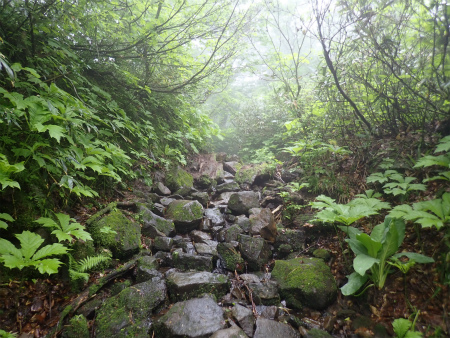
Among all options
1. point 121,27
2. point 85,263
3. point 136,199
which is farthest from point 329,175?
point 121,27

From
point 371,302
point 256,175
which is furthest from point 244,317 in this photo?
point 256,175

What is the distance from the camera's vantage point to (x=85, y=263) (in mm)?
3008

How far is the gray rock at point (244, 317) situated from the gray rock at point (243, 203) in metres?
3.17

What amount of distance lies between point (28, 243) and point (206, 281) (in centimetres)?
238

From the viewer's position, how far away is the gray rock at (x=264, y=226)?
4.76 m

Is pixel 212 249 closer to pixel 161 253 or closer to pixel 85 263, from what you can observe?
pixel 161 253

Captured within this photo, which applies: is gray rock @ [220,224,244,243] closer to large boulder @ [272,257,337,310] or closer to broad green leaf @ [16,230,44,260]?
large boulder @ [272,257,337,310]

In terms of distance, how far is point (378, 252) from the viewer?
2621mm

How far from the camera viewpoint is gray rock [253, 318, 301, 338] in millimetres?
2613

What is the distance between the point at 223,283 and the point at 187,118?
6.47 meters

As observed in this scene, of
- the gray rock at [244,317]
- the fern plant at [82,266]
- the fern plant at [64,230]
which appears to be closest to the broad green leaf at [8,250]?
the fern plant at [64,230]

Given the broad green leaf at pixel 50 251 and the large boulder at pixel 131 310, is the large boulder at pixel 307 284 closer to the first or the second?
the large boulder at pixel 131 310

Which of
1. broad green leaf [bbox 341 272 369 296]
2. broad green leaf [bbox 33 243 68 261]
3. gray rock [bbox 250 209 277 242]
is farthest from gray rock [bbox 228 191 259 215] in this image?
broad green leaf [bbox 33 243 68 261]

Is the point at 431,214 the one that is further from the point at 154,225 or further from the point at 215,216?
the point at 154,225
